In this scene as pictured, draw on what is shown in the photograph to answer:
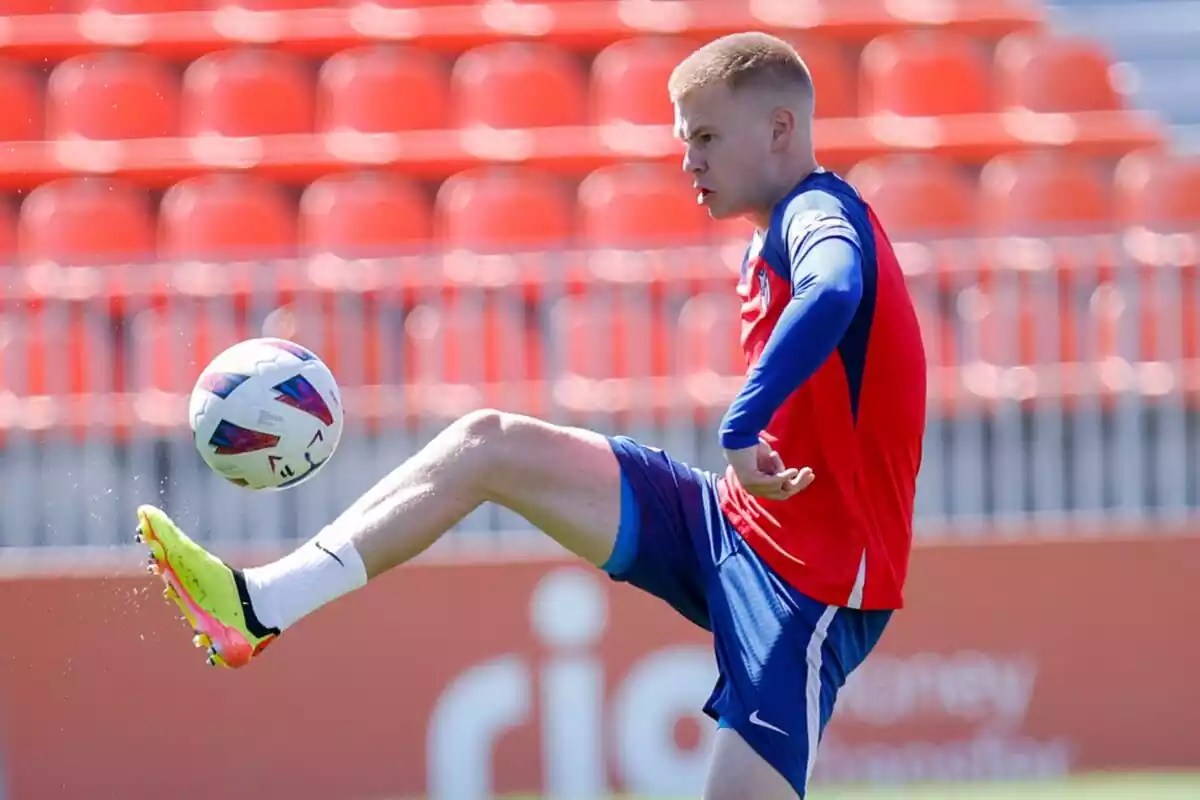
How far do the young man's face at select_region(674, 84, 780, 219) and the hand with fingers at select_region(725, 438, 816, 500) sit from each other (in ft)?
1.84

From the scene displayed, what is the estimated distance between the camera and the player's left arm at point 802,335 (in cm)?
351

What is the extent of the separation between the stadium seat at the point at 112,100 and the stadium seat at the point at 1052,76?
14.7ft

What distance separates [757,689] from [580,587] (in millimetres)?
3663

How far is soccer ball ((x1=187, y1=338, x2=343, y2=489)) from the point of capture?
165 inches

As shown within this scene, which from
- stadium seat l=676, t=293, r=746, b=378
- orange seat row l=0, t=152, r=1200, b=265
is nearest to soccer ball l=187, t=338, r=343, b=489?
stadium seat l=676, t=293, r=746, b=378

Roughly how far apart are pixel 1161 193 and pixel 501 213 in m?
3.27

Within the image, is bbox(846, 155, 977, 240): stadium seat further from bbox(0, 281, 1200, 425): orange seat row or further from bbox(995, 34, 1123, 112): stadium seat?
bbox(0, 281, 1200, 425): orange seat row

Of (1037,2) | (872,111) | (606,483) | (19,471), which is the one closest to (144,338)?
(19,471)

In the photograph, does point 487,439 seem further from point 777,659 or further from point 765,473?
point 777,659

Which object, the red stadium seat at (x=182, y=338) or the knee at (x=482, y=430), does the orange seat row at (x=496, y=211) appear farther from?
the knee at (x=482, y=430)

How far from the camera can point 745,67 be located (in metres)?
3.92

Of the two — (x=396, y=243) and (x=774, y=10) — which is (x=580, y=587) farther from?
(x=774, y=10)

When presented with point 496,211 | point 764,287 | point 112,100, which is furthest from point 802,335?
point 112,100

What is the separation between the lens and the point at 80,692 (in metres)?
7.48
